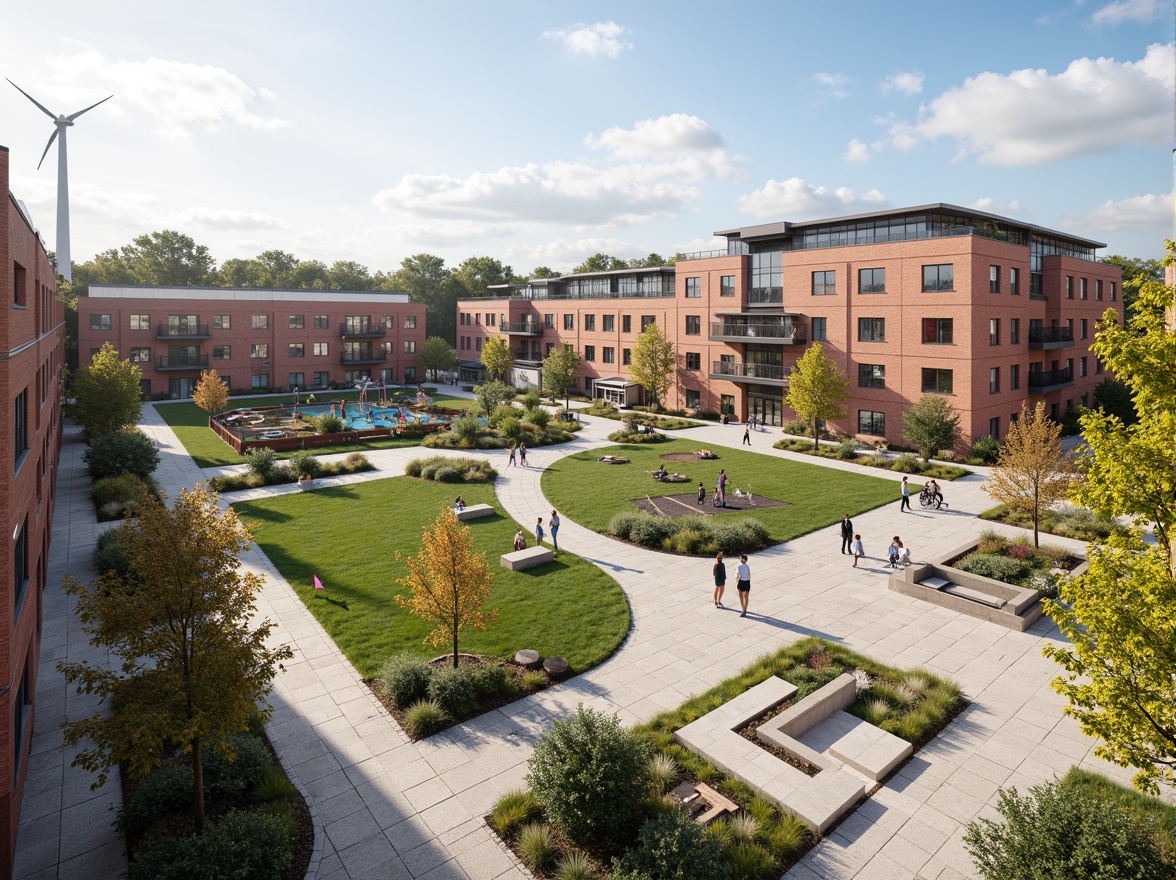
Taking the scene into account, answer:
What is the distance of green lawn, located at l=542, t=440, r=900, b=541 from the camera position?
2711 centimetres

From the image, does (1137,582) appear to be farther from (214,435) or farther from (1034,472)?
(214,435)

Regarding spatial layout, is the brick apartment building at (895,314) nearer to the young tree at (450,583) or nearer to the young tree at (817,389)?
the young tree at (817,389)

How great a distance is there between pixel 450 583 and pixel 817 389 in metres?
30.9

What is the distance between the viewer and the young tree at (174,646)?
8734mm

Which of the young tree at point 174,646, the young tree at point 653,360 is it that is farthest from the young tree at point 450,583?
the young tree at point 653,360

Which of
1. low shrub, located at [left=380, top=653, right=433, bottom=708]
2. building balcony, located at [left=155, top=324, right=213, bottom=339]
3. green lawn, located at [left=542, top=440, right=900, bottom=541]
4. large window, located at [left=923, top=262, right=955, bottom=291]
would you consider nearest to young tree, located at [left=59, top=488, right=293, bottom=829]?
low shrub, located at [left=380, top=653, right=433, bottom=708]

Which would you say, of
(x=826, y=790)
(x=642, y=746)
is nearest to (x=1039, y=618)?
(x=826, y=790)

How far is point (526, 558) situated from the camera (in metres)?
21.2

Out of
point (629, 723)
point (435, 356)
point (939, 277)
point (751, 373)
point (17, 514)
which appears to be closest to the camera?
point (17, 514)

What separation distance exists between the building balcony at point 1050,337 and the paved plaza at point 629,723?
2732 centimetres

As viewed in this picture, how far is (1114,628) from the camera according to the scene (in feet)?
26.8

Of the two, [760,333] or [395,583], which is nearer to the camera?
[395,583]

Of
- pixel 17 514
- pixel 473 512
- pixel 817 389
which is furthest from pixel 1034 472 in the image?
pixel 17 514

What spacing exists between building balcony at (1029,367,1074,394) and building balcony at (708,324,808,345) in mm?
14179
